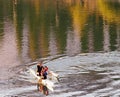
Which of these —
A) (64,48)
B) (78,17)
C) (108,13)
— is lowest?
(64,48)

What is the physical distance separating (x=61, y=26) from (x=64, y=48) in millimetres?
33260

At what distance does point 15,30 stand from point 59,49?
102 ft

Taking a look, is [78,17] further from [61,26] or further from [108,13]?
[61,26]

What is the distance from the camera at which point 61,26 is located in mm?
111062

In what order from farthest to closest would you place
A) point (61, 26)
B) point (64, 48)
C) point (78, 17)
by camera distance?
1. point (78, 17)
2. point (61, 26)
3. point (64, 48)

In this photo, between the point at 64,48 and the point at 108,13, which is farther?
the point at 108,13

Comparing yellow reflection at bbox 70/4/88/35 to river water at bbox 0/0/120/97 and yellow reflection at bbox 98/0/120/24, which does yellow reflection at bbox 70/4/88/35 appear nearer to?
river water at bbox 0/0/120/97

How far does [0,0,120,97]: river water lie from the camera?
49.9 metres

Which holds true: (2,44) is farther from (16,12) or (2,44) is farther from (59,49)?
(16,12)

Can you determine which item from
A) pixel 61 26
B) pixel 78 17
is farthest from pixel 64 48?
pixel 78 17

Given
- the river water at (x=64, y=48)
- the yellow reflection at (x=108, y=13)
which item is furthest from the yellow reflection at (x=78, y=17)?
the yellow reflection at (x=108, y=13)

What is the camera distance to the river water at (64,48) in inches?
1966

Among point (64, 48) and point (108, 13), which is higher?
point (108, 13)

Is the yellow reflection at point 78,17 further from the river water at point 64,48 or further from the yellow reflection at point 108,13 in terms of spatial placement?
the yellow reflection at point 108,13
